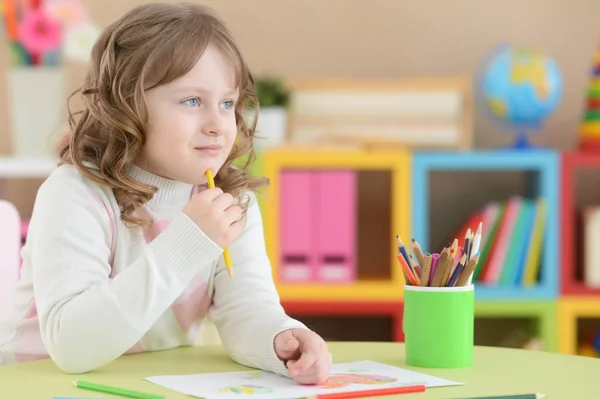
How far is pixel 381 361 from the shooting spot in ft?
3.79

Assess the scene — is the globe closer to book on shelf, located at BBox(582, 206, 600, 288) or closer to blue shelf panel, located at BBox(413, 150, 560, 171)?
blue shelf panel, located at BBox(413, 150, 560, 171)

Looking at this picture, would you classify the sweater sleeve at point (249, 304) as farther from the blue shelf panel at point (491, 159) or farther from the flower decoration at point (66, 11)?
the flower decoration at point (66, 11)

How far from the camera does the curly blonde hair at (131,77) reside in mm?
1217

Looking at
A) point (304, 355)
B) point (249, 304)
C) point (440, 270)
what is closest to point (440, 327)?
point (440, 270)

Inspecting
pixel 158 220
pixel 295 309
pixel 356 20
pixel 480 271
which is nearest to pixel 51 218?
pixel 158 220

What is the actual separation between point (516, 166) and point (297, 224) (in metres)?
0.60

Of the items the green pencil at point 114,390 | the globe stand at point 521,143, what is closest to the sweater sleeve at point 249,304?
the green pencil at point 114,390

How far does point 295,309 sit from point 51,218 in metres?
1.49

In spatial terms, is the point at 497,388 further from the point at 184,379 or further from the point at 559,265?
the point at 559,265

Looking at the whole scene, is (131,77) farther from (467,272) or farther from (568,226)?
(568,226)

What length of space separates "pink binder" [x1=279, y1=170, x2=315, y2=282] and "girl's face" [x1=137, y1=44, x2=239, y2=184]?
1.34 m

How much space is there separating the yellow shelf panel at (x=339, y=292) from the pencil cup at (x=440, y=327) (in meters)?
1.44

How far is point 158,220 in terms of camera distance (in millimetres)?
1315

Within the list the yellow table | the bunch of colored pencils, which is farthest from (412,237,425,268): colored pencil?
the yellow table
